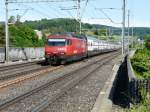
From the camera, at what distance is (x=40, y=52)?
5781cm

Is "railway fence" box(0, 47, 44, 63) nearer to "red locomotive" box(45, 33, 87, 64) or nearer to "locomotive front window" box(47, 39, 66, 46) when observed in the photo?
"red locomotive" box(45, 33, 87, 64)

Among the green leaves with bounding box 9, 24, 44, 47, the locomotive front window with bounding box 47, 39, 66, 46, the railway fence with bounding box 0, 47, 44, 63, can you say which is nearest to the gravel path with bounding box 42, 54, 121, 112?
the locomotive front window with bounding box 47, 39, 66, 46

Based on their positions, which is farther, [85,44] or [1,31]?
[1,31]

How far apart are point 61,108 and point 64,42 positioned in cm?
2640

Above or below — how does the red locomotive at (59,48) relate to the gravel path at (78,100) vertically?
above

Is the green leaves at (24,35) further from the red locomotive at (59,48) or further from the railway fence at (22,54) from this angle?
the red locomotive at (59,48)

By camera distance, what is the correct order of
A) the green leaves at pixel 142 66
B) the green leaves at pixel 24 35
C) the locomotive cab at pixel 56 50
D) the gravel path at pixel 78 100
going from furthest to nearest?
the green leaves at pixel 24 35 < the locomotive cab at pixel 56 50 < the green leaves at pixel 142 66 < the gravel path at pixel 78 100

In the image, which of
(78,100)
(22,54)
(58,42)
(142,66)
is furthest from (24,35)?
(78,100)

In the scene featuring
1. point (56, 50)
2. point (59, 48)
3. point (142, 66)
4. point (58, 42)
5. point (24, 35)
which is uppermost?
point (24, 35)

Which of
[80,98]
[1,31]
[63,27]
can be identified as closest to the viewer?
[80,98]

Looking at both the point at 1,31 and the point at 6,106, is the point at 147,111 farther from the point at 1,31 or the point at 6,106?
the point at 1,31

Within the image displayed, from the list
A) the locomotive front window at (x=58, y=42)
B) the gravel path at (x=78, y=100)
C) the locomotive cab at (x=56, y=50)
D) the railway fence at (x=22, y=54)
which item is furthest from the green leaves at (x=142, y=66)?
the railway fence at (x=22, y=54)

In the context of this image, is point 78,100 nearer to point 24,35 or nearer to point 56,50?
point 56,50

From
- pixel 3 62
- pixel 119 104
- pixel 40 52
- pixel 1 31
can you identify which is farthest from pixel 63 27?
pixel 119 104
